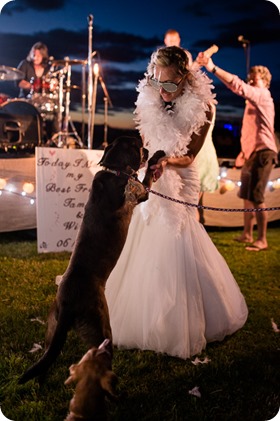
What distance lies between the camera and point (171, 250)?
8.78 feet

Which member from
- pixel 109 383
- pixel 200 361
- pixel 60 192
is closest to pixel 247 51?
pixel 60 192

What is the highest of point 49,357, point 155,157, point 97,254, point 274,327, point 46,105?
point 155,157

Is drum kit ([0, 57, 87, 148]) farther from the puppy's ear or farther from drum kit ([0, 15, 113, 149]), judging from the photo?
the puppy's ear

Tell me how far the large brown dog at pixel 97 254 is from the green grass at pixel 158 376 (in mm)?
262

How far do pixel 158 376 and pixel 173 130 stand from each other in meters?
1.39

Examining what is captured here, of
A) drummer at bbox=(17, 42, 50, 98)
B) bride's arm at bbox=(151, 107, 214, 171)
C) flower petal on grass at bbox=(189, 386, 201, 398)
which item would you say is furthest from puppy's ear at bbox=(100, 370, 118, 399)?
drummer at bbox=(17, 42, 50, 98)

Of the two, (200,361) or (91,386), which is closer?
(91,386)

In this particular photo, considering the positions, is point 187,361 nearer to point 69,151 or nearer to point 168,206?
point 168,206

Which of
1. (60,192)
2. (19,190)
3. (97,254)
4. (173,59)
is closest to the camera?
(97,254)

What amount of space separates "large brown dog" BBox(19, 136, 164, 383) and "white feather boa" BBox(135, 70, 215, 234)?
0.31 metres

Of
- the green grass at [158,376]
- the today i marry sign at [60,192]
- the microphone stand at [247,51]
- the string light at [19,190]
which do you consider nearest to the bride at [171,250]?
the green grass at [158,376]

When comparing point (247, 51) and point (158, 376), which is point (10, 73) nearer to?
point (158, 376)

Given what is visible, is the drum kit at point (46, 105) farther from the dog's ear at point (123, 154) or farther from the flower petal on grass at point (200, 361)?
the flower petal on grass at point (200, 361)

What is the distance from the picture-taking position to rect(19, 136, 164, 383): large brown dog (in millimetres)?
1847
